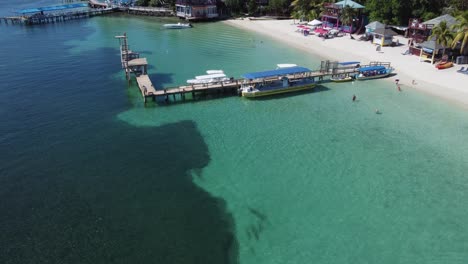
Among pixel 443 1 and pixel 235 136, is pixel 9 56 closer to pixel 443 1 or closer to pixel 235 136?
pixel 235 136

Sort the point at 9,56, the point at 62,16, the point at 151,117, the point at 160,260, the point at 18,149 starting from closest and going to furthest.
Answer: the point at 160,260
the point at 18,149
the point at 151,117
the point at 9,56
the point at 62,16

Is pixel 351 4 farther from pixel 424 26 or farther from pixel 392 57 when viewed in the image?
pixel 392 57

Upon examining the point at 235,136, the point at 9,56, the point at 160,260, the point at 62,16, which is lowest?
the point at 160,260

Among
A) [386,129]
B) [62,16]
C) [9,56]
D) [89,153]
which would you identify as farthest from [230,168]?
[62,16]

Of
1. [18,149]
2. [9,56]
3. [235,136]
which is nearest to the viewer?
[18,149]

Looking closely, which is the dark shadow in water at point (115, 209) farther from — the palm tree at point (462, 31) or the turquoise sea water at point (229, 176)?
the palm tree at point (462, 31)

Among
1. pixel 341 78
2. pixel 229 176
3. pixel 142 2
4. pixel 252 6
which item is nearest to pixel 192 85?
pixel 229 176

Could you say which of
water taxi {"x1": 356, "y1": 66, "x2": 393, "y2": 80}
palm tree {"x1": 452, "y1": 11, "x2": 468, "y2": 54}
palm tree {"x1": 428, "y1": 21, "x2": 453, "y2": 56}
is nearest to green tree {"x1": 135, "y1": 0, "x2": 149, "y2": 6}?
water taxi {"x1": 356, "y1": 66, "x2": 393, "y2": 80}
